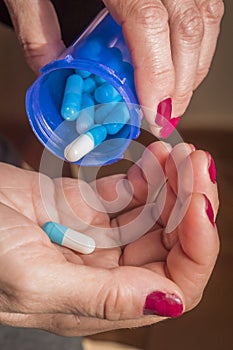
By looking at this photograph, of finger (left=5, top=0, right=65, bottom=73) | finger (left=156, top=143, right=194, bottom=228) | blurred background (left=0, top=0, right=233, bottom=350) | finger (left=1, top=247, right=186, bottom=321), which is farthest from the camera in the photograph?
blurred background (left=0, top=0, right=233, bottom=350)

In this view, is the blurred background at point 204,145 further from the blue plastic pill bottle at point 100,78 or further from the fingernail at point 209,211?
the fingernail at point 209,211

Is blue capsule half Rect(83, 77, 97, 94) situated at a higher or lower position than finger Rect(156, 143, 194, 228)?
higher

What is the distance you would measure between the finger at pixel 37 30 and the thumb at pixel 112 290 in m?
0.37

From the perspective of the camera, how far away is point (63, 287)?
62 cm

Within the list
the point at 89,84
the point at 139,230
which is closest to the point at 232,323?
the point at 139,230

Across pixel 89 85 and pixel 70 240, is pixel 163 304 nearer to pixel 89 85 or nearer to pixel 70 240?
pixel 70 240

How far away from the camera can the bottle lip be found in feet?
2.28

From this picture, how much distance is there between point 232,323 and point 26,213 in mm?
829

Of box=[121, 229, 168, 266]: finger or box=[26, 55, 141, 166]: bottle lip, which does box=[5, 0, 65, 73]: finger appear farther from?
box=[121, 229, 168, 266]: finger

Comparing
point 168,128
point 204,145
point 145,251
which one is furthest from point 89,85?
point 204,145

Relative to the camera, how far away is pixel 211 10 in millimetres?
884

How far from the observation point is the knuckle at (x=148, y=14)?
0.73m

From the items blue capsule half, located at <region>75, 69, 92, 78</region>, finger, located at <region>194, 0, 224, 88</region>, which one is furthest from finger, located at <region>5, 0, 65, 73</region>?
finger, located at <region>194, 0, 224, 88</region>

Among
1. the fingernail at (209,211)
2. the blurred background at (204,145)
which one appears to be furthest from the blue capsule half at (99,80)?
the blurred background at (204,145)
